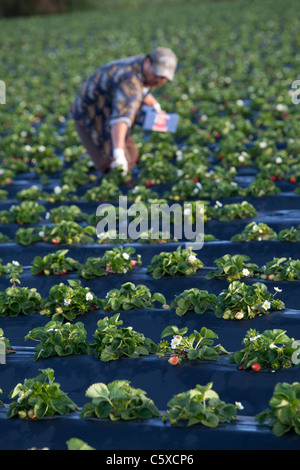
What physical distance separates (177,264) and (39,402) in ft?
5.94

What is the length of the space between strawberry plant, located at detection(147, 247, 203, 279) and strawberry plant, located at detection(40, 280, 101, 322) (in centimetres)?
61

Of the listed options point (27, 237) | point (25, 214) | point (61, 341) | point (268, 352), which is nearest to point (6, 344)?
point (61, 341)

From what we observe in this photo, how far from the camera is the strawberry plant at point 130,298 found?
4.21 meters

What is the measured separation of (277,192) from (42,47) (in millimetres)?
15238

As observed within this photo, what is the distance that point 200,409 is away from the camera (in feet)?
9.87

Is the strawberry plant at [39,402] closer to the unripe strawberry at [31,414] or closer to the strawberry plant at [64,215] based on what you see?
the unripe strawberry at [31,414]

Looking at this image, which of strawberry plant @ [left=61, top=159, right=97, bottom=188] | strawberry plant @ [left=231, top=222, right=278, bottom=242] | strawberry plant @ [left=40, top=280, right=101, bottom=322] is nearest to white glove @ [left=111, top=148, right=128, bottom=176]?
strawberry plant @ [left=61, top=159, right=97, bottom=188]

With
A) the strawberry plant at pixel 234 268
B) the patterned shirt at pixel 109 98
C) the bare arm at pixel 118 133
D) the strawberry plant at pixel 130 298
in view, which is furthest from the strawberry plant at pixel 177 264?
the patterned shirt at pixel 109 98

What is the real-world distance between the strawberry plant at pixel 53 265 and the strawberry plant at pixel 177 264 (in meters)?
0.67

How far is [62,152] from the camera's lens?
902 cm

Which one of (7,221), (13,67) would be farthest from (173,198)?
(13,67)

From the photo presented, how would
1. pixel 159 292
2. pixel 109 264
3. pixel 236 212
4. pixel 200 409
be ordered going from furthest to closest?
pixel 236 212 < pixel 109 264 < pixel 159 292 < pixel 200 409

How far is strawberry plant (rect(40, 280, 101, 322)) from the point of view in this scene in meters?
4.20

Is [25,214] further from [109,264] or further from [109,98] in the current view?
[109,98]
